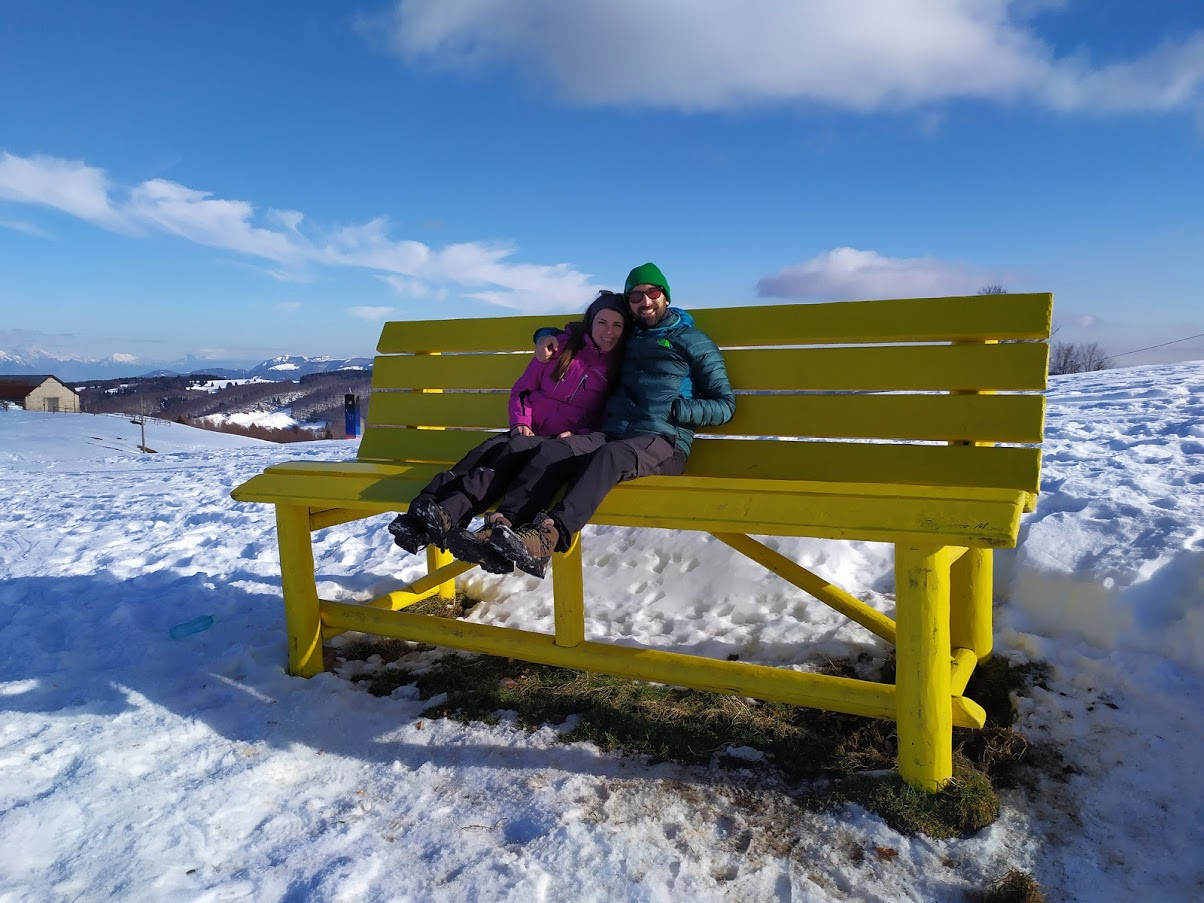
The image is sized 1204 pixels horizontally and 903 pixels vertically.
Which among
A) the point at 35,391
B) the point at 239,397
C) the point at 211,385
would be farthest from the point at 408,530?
the point at 211,385

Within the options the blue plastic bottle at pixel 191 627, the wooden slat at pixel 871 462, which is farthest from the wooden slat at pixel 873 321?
the blue plastic bottle at pixel 191 627

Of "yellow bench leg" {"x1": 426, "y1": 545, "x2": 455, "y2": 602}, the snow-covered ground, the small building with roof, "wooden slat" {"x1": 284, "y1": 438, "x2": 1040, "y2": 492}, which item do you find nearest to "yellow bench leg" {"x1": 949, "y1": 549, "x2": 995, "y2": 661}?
"wooden slat" {"x1": 284, "y1": 438, "x2": 1040, "y2": 492}

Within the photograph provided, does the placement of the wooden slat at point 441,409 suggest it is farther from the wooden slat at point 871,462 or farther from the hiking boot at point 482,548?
the hiking boot at point 482,548

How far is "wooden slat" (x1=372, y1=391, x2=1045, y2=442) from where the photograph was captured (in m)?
2.95

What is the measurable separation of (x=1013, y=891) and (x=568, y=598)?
1.57 metres

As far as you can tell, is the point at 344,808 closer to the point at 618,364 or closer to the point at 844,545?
the point at 618,364

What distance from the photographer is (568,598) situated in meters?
2.90

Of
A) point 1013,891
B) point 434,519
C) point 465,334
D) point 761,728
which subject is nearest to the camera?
point 1013,891

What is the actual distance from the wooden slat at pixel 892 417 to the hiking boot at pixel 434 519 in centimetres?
133

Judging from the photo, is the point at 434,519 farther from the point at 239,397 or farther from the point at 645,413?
the point at 239,397

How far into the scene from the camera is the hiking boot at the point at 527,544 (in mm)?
2383

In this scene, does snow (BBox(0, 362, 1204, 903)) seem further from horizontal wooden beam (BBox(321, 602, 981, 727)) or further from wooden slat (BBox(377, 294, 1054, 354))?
wooden slat (BBox(377, 294, 1054, 354))

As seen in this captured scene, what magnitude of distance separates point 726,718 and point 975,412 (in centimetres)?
147

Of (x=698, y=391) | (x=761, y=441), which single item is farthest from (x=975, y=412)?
(x=698, y=391)
